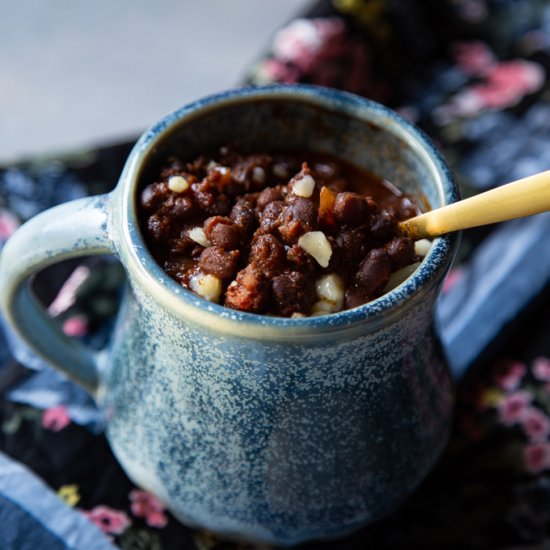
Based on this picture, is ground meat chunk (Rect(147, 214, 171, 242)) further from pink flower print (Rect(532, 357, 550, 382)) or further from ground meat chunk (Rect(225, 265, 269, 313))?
pink flower print (Rect(532, 357, 550, 382))

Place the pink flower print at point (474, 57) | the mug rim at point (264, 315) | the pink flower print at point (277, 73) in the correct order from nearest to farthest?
the mug rim at point (264, 315) < the pink flower print at point (277, 73) < the pink flower print at point (474, 57)

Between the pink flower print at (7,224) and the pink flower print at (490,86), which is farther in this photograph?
the pink flower print at (490,86)

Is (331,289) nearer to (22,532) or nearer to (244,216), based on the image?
(244,216)

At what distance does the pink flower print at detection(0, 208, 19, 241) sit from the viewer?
4.61ft

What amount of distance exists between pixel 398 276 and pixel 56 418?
22.8 inches

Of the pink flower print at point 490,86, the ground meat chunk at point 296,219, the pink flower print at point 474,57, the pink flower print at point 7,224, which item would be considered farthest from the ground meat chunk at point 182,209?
the pink flower print at point 474,57

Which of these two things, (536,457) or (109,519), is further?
(536,457)

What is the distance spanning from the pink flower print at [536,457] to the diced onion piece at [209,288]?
2.00 feet

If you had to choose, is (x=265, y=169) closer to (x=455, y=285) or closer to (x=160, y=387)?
(x=160, y=387)

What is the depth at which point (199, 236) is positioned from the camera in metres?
0.89

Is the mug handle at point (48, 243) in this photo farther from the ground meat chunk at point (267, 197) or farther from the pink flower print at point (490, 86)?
the pink flower print at point (490, 86)

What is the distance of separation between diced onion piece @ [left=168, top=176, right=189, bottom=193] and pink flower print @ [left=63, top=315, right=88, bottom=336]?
462 mm

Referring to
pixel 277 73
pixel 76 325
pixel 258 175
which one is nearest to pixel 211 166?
pixel 258 175

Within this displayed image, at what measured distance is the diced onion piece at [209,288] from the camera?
2.77 feet
